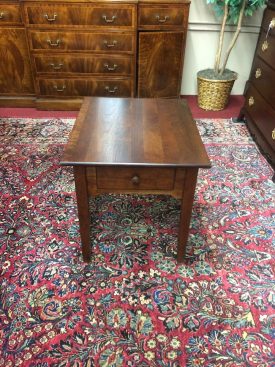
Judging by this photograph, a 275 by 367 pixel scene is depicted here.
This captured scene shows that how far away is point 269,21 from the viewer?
7.23 feet

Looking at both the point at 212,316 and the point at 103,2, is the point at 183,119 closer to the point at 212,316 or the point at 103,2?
the point at 212,316

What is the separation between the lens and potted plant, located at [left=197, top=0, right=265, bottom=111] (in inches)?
102

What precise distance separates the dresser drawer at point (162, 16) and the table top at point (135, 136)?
120 centimetres

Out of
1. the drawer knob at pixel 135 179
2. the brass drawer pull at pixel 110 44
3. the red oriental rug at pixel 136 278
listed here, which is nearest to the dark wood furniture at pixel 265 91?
the red oriental rug at pixel 136 278

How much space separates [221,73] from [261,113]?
0.78 metres

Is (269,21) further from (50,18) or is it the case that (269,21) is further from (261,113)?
(50,18)

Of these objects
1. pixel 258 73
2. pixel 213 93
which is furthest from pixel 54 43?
pixel 258 73

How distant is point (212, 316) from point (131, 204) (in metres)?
0.79

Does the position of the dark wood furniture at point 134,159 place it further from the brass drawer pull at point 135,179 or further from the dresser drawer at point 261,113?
the dresser drawer at point 261,113

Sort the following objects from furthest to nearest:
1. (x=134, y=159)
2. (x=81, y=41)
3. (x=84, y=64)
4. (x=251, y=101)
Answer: (x=84, y=64) → (x=81, y=41) → (x=251, y=101) → (x=134, y=159)

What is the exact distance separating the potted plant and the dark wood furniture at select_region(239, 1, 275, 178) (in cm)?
32

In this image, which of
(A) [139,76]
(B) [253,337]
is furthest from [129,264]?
(A) [139,76]

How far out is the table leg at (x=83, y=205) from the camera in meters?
1.21

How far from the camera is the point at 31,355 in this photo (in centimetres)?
111
